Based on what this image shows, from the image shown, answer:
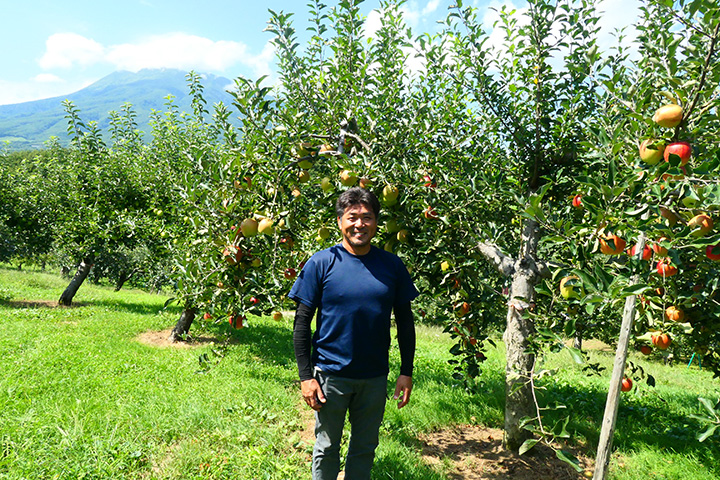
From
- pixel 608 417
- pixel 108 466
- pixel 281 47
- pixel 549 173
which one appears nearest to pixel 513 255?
pixel 549 173

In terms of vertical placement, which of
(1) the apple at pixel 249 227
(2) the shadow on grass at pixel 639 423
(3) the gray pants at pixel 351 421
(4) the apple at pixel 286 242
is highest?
(1) the apple at pixel 249 227

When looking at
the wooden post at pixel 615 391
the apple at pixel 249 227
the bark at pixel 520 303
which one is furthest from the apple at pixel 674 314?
the apple at pixel 249 227

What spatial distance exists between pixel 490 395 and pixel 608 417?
11.8ft

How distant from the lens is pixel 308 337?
231cm

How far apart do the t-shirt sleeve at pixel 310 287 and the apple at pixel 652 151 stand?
5.55ft

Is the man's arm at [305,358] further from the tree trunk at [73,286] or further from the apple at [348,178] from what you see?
the tree trunk at [73,286]

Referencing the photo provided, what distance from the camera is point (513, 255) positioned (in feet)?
14.2

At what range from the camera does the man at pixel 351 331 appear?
223 cm

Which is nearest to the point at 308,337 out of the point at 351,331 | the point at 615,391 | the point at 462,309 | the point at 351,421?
the point at 351,331

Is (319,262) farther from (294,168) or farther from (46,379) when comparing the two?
(46,379)

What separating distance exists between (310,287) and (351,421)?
82 centimetres

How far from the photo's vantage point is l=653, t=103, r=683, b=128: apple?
69.6 inches

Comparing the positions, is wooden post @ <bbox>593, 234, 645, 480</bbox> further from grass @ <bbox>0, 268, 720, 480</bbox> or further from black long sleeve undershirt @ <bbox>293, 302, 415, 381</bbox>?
grass @ <bbox>0, 268, 720, 480</bbox>

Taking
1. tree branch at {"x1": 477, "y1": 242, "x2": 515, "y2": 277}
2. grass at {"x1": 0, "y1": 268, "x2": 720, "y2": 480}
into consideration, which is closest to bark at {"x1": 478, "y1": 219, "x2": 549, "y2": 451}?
tree branch at {"x1": 477, "y1": 242, "x2": 515, "y2": 277}
